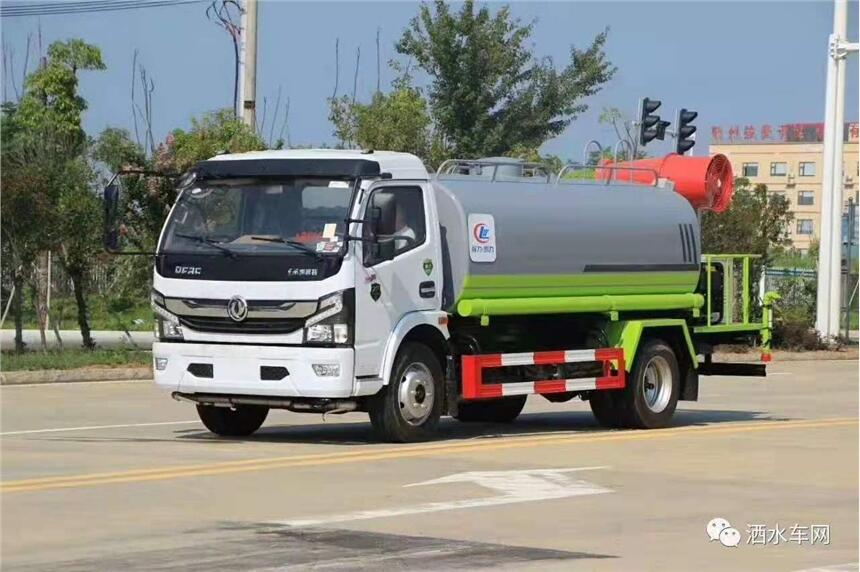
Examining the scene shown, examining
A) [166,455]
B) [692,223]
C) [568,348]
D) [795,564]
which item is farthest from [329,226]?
[795,564]

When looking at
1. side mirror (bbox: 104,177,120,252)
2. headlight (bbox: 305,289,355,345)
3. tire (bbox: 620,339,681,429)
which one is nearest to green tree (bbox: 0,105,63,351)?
side mirror (bbox: 104,177,120,252)

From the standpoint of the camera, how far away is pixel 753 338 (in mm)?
21891

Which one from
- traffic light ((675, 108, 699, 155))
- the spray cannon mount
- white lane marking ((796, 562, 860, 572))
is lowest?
white lane marking ((796, 562, 860, 572))

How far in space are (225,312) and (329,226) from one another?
1.22 m

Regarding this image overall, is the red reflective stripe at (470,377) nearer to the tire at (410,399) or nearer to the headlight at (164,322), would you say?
the tire at (410,399)

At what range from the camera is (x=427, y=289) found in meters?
17.2

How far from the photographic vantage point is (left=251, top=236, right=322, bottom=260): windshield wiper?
1619 centimetres

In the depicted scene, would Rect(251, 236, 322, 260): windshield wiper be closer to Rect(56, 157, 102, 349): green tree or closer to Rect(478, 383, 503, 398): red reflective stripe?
Rect(478, 383, 503, 398): red reflective stripe

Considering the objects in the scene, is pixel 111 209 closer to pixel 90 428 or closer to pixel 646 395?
pixel 90 428

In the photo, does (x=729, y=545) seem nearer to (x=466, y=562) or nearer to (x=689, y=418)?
(x=466, y=562)

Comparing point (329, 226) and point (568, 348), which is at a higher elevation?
point (329, 226)

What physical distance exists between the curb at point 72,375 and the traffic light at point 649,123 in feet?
44.7

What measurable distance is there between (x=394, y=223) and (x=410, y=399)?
1643mm

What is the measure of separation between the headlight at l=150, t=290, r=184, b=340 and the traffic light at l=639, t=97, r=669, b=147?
67.4ft
